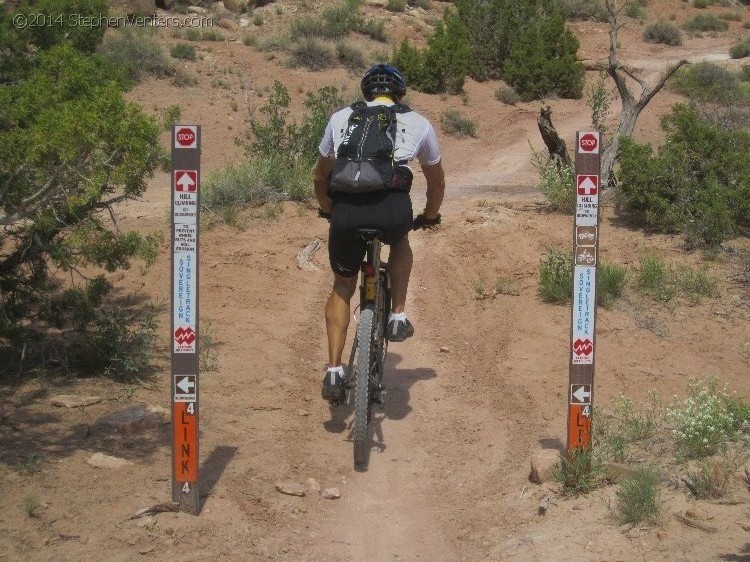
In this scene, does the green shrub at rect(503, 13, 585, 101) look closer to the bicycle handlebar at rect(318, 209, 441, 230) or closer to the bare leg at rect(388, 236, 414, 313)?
the bicycle handlebar at rect(318, 209, 441, 230)

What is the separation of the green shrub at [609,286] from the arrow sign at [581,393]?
3.18 m

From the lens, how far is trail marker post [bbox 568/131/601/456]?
4746 mm

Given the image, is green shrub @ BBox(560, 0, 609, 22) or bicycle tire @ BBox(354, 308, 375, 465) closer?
bicycle tire @ BBox(354, 308, 375, 465)

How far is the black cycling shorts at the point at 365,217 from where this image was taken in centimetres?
526

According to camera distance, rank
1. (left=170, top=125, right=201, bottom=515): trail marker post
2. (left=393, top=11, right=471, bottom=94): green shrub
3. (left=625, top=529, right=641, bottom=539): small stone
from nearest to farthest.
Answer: (left=625, top=529, right=641, bottom=539): small stone → (left=170, top=125, right=201, bottom=515): trail marker post → (left=393, top=11, right=471, bottom=94): green shrub

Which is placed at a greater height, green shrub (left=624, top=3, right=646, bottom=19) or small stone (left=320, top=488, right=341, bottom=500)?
green shrub (left=624, top=3, right=646, bottom=19)

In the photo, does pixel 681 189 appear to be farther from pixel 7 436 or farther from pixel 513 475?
pixel 7 436

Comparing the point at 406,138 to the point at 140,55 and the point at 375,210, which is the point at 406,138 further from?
the point at 140,55

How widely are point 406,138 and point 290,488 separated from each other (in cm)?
195

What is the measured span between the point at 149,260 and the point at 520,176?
8.77 meters

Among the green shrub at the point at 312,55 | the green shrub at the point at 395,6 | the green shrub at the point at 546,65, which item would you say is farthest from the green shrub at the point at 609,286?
the green shrub at the point at 395,6

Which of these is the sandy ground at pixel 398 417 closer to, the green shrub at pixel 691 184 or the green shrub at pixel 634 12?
the green shrub at pixel 691 184

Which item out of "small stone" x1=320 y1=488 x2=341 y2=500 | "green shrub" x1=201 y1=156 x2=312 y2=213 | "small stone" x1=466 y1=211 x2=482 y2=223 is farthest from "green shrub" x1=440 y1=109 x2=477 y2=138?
"small stone" x1=320 y1=488 x2=341 y2=500

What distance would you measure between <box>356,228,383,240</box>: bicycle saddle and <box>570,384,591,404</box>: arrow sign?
4.26 ft
